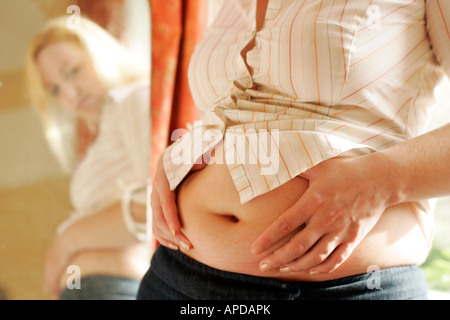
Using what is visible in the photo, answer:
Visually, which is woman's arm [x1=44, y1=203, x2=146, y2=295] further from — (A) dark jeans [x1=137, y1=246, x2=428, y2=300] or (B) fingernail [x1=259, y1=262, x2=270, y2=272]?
(B) fingernail [x1=259, y1=262, x2=270, y2=272]

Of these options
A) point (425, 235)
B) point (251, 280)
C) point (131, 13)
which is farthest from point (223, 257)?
point (131, 13)

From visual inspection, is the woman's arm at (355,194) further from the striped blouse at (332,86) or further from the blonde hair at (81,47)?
the blonde hair at (81,47)

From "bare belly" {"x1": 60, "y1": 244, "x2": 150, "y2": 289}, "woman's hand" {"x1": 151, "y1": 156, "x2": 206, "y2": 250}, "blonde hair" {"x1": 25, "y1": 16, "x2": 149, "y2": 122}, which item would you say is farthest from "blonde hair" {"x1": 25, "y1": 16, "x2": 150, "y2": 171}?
"woman's hand" {"x1": 151, "y1": 156, "x2": 206, "y2": 250}

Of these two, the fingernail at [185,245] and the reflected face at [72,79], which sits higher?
the reflected face at [72,79]

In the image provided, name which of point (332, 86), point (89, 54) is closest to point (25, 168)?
point (89, 54)

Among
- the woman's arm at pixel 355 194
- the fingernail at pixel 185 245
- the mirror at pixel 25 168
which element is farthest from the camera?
the mirror at pixel 25 168

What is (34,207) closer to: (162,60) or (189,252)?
(162,60)

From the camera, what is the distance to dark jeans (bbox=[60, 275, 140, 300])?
1496 mm

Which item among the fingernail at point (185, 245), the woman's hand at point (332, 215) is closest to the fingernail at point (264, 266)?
the woman's hand at point (332, 215)

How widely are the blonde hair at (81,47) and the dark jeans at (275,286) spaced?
78 cm

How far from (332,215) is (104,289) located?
1.12 metres

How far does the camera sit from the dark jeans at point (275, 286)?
710 mm

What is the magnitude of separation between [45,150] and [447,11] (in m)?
1.23

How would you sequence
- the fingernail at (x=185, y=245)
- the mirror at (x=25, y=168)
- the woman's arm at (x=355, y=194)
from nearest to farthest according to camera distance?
the woman's arm at (x=355, y=194) → the fingernail at (x=185, y=245) → the mirror at (x=25, y=168)
